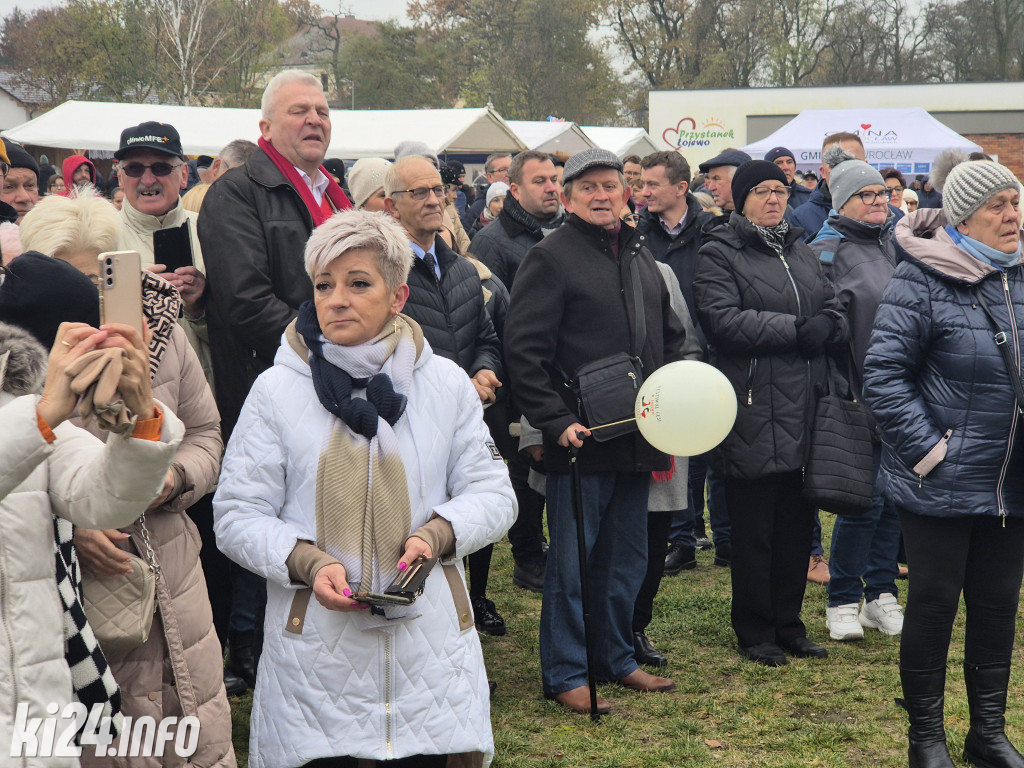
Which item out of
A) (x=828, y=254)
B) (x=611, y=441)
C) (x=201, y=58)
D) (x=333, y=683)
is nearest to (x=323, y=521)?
(x=333, y=683)

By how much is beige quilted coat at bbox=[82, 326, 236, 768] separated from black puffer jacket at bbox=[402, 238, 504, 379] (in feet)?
4.33

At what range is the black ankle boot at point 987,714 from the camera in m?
3.91

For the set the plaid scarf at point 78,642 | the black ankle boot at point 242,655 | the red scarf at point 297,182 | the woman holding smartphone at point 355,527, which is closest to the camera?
the plaid scarf at point 78,642

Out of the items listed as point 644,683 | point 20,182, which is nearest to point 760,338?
point 644,683

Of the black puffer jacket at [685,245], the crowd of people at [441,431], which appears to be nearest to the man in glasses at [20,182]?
the crowd of people at [441,431]

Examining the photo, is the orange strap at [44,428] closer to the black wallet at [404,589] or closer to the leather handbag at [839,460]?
the black wallet at [404,589]

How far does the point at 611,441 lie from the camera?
4523 mm

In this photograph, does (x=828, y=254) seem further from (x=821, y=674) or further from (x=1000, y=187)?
(x=821, y=674)

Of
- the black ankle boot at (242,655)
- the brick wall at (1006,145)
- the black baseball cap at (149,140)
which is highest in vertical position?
the brick wall at (1006,145)

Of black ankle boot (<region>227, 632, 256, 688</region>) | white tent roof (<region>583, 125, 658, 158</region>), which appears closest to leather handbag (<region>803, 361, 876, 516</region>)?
black ankle boot (<region>227, 632, 256, 688</region>)

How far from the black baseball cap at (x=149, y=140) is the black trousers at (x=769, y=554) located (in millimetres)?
2994

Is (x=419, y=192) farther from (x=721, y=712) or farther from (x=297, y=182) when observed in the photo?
(x=721, y=712)

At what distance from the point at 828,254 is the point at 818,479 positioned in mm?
1371

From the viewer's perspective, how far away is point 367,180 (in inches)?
192
